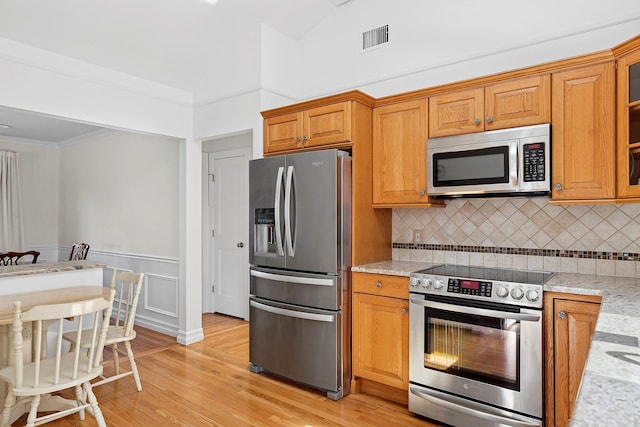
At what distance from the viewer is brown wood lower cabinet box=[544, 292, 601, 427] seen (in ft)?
7.06

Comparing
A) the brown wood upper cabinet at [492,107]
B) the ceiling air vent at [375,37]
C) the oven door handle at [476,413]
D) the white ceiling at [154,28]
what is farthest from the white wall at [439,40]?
the oven door handle at [476,413]

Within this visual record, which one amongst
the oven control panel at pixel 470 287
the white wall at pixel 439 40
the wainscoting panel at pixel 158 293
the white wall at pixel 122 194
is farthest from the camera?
the white wall at pixel 122 194

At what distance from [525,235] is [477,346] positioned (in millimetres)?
922

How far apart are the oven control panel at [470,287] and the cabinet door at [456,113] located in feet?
3.40

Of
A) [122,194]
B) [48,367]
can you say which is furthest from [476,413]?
[122,194]

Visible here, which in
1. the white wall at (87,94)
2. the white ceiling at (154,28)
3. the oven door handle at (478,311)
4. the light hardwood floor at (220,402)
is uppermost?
the white ceiling at (154,28)

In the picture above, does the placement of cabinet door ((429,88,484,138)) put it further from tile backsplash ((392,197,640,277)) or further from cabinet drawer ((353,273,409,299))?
cabinet drawer ((353,273,409,299))

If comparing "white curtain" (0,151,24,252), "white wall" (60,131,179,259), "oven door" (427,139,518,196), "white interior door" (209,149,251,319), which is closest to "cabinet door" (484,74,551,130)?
"oven door" (427,139,518,196)

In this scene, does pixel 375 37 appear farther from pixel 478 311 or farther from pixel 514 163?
pixel 478 311

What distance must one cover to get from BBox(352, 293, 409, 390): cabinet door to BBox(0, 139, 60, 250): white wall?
6.39m

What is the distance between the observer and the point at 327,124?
10.5 ft

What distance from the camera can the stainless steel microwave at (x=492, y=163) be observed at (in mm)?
2480

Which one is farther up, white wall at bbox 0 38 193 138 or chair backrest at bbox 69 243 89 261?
white wall at bbox 0 38 193 138

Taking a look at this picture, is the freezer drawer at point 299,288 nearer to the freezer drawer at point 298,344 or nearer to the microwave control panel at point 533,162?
the freezer drawer at point 298,344
